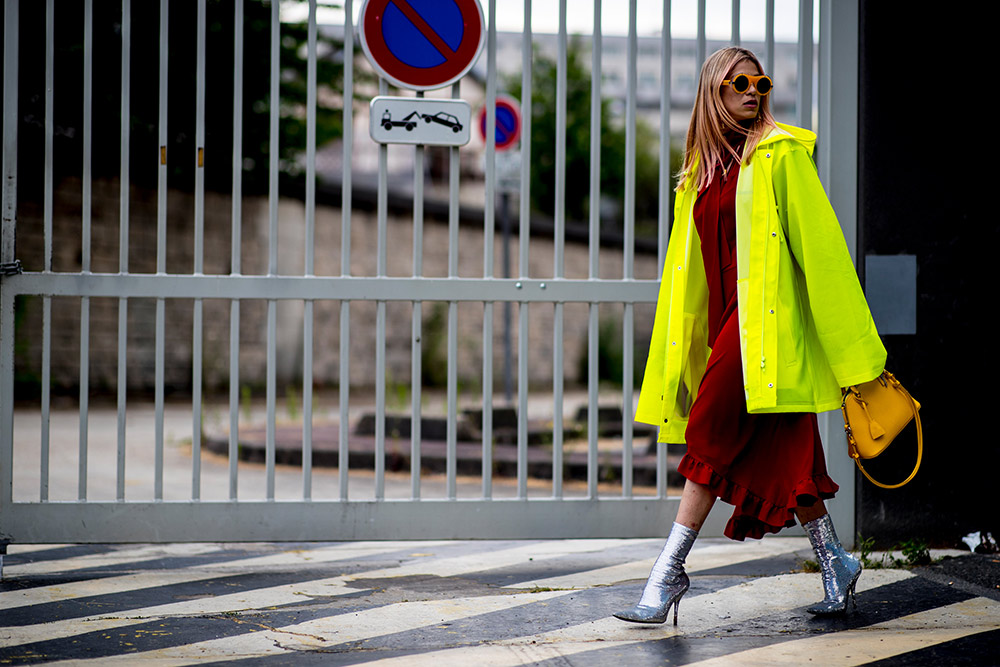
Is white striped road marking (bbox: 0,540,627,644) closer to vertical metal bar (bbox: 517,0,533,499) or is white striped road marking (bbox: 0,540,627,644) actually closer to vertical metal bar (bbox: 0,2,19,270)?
vertical metal bar (bbox: 517,0,533,499)

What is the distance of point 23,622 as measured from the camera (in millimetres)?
3334

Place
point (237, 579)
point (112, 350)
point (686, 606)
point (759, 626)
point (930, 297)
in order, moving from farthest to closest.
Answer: point (112, 350) → point (930, 297) → point (237, 579) → point (686, 606) → point (759, 626)

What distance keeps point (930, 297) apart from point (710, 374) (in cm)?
154

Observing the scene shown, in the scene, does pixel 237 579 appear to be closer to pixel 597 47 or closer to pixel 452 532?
pixel 452 532

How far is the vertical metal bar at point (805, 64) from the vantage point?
4457 mm

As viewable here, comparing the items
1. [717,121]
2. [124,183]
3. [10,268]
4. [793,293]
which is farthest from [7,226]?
[793,293]

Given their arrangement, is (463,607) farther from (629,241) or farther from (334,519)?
(629,241)

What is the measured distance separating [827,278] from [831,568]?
900mm

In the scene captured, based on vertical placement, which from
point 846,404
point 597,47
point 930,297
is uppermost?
point 597,47

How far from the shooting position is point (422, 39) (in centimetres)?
431

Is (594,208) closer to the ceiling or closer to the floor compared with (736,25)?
closer to the floor

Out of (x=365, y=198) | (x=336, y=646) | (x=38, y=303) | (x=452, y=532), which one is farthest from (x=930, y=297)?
(x=365, y=198)

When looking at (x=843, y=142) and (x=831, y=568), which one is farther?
(x=843, y=142)

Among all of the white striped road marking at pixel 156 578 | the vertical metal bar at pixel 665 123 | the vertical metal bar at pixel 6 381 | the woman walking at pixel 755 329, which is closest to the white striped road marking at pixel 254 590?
the white striped road marking at pixel 156 578
